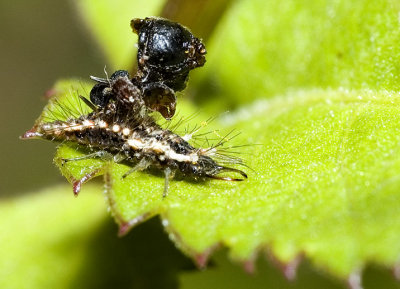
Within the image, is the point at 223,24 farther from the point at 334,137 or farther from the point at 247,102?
the point at 334,137

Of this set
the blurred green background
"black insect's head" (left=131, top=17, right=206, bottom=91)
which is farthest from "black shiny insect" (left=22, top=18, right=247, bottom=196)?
the blurred green background

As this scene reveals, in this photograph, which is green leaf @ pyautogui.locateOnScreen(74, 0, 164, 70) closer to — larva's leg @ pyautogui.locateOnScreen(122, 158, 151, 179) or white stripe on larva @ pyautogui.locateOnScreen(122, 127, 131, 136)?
white stripe on larva @ pyautogui.locateOnScreen(122, 127, 131, 136)

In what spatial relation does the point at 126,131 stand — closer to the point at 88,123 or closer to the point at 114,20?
the point at 88,123

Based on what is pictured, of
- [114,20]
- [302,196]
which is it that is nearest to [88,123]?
[302,196]

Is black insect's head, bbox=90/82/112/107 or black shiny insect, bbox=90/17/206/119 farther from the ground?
black shiny insect, bbox=90/17/206/119

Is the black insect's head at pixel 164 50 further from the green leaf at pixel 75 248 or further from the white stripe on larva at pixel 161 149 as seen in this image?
the green leaf at pixel 75 248

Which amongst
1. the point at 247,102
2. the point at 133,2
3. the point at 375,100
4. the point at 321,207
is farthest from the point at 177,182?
the point at 133,2
